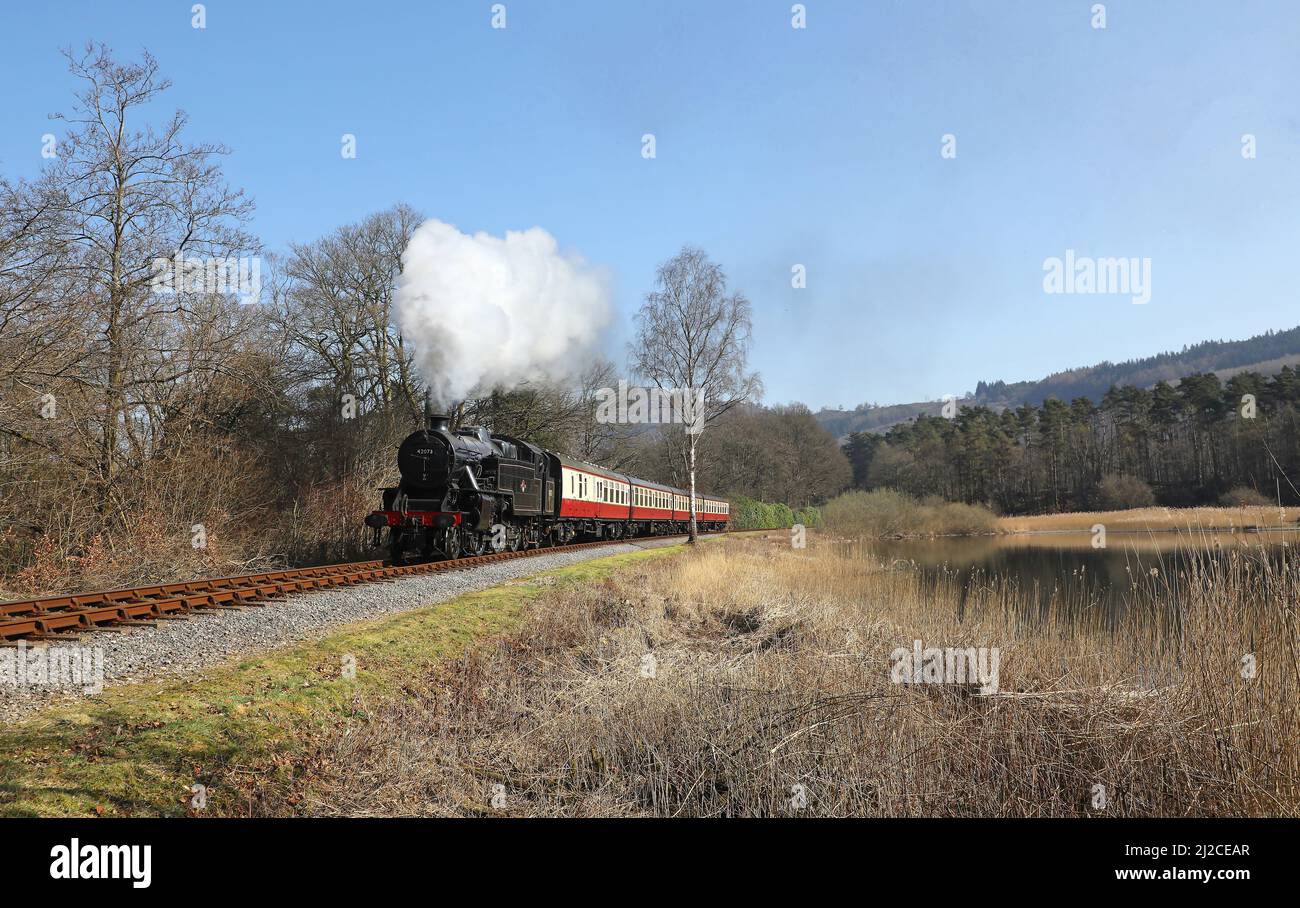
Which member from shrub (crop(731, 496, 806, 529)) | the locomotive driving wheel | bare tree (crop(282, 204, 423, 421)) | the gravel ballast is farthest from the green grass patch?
shrub (crop(731, 496, 806, 529))

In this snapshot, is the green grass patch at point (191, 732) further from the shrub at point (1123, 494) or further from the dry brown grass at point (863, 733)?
the shrub at point (1123, 494)

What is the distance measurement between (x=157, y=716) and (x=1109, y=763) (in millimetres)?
6864

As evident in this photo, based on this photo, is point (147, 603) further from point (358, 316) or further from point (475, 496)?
point (358, 316)

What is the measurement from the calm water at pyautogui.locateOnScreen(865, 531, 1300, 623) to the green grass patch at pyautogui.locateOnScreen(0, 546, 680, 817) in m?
Result: 6.96

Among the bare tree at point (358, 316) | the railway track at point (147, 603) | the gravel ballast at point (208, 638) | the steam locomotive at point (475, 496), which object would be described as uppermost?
the bare tree at point (358, 316)

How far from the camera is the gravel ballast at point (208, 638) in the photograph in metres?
5.88

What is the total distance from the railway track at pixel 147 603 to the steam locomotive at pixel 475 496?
3225 mm

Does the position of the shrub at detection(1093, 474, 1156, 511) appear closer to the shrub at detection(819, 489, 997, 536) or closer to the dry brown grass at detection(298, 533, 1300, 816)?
the shrub at detection(819, 489, 997, 536)

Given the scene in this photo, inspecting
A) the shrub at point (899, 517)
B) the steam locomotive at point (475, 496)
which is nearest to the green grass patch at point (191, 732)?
the steam locomotive at point (475, 496)

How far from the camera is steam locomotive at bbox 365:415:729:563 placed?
1653 centimetres

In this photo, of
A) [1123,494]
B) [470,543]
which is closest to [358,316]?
[470,543]

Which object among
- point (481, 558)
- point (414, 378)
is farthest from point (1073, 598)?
point (414, 378)

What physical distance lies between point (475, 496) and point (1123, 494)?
55196 millimetres

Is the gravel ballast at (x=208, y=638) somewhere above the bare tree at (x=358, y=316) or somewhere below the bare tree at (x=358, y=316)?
below
